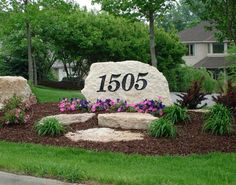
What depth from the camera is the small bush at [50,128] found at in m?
9.99

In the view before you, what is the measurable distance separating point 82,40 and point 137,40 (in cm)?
405

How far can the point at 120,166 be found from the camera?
24.3 feet

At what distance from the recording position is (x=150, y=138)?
30.8 ft

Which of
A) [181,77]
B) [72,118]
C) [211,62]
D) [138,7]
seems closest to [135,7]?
[138,7]

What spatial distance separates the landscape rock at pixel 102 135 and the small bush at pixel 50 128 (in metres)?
0.20

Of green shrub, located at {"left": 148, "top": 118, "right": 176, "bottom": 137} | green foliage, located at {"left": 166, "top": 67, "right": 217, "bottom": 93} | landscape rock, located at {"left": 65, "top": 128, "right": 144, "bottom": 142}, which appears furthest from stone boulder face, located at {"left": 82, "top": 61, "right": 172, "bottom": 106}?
green foliage, located at {"left": 166, "top": 67, "right": 217, "bottom": 93}

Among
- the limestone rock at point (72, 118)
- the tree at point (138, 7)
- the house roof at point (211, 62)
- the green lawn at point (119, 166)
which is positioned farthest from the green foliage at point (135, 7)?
the house roof at point (211, 62)

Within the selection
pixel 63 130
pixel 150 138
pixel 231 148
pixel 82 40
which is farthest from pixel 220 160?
pixel 82 40

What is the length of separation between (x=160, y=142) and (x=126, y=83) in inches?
165

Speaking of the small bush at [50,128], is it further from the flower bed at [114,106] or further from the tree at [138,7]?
the tree at [138,7]

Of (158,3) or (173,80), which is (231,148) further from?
(173,80)

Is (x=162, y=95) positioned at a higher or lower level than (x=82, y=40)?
lower

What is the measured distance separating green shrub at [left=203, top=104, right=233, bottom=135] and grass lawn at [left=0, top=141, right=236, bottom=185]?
1.55 m

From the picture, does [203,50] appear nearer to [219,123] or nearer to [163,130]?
[219,123]
